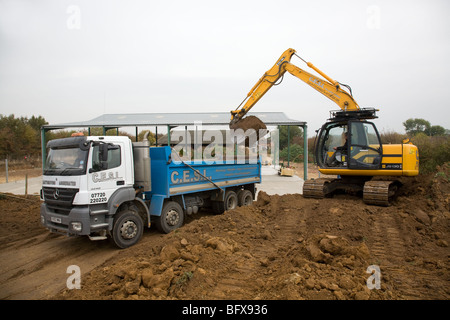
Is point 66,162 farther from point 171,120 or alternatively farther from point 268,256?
point 171,120

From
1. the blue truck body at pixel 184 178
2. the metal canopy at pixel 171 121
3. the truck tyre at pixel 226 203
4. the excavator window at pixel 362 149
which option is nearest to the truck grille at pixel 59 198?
the blue truck body at pixel 184 178

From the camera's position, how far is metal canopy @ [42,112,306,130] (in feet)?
60.3

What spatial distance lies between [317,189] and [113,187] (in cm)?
549

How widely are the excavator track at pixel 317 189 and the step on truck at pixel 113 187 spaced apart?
3.25 meters

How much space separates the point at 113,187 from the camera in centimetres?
590

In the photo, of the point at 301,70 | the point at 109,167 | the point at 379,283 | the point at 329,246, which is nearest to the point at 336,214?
the point at 329,246

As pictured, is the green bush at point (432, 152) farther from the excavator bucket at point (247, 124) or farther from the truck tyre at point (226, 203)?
the truck tyre at point (226, 203)

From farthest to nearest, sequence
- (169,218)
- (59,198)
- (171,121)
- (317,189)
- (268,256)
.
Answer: (171,121)
(317,189)
(169,218)
(59,198)
(268,256)

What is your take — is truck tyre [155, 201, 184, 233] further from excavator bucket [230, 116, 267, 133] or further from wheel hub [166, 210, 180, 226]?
excavator bucket [230, 116, 267, 133]

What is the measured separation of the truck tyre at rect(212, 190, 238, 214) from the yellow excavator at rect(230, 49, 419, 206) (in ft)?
7.18

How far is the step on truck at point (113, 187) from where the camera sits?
18.1ft

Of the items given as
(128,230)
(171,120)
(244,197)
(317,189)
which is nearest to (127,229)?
(128,230)
